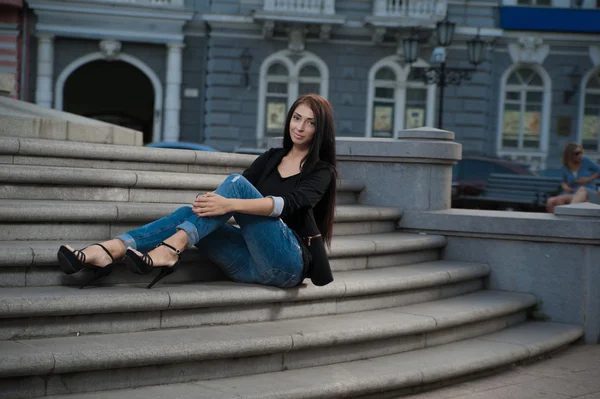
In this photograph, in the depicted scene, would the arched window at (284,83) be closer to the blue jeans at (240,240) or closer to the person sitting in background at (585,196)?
the person sitting in background at (585,196)

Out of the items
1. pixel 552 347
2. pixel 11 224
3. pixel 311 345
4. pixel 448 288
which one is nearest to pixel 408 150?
pixel 448 288

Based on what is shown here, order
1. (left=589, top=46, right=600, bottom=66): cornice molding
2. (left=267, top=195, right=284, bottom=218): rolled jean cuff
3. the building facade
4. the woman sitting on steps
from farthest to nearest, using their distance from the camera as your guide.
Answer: (left=589, top=46, right=600, bottom=66): cornice molding, the building facade, (left=267, top=195, right=284, bottom=218): rolled jean cuff, the woman sitting on steps

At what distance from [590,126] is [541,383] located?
23.0 meters

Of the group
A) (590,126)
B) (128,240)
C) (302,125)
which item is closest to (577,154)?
(302,125)

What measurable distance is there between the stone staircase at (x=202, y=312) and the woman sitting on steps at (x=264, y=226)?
0.55 feet

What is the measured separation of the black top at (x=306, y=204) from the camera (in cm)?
596

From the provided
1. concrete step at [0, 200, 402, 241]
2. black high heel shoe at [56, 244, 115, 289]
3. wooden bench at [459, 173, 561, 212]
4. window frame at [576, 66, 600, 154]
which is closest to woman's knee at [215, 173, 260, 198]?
concrete step at [0, 200, 402, 241]

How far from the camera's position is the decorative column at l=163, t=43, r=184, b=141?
2638 centimetres

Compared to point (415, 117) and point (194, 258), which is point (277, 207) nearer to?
point (194, 258)

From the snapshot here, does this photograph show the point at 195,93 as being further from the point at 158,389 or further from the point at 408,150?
the point at 158,389

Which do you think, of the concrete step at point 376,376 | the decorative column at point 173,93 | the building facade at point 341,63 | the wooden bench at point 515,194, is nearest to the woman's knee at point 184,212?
the concrete step at point 376,376

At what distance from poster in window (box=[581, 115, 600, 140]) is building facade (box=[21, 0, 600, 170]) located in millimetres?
28

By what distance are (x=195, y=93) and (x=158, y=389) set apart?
2220cm

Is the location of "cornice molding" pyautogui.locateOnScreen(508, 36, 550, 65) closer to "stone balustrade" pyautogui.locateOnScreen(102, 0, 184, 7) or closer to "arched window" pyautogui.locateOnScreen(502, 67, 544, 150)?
"arched window" pyautogui.locateOnScreen(502, 67, 544, 150)
